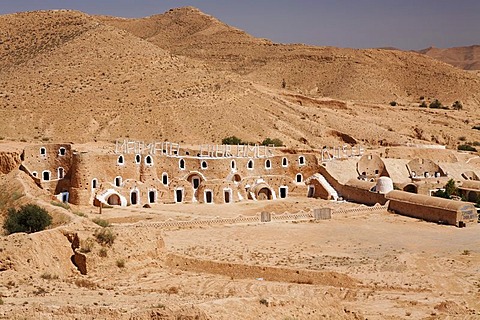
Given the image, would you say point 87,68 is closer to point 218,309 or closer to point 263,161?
point 263,161

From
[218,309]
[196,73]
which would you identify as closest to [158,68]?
[196,73]

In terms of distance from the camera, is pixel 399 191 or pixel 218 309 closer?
pixel 218 309

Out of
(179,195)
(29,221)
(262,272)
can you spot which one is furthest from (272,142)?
(29,221)

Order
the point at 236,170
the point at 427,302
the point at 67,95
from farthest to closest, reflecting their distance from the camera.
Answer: the point at 67,95
the point at 236,170
the point at 427,302

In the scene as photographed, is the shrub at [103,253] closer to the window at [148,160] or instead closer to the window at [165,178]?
the window at [148,160]

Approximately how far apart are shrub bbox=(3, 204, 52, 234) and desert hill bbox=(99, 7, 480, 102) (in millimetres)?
65811

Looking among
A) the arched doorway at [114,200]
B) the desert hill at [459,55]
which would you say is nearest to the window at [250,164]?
the arched doorway at [114,200]

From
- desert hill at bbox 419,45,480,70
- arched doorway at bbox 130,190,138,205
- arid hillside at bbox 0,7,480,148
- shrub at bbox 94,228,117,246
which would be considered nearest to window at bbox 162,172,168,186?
arched doorway at bbox 130,190,138,205

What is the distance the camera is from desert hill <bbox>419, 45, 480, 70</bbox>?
166625 millimetres

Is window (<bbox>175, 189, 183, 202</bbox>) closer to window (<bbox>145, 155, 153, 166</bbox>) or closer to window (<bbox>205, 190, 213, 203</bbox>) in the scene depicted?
window (<bbox>205, 190, 213, 203</bbox>)

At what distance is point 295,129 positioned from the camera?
6044cm

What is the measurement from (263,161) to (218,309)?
28.7 metres

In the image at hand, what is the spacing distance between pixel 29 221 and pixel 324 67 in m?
77.1

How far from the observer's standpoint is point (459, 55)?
177250mm
